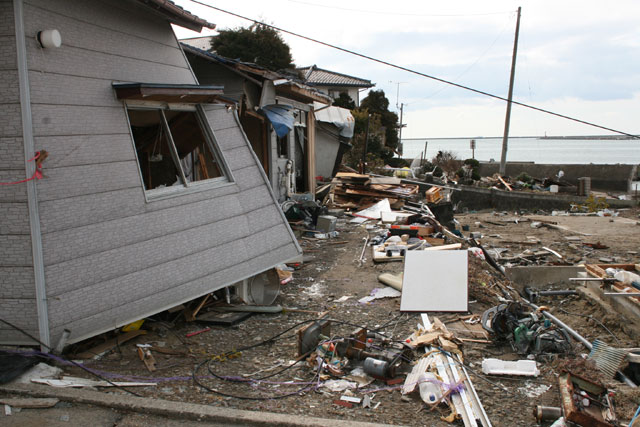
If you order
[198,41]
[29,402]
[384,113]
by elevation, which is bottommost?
[29,402]

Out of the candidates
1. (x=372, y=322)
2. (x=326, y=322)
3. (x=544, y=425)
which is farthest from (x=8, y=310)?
(x=544, y=425)

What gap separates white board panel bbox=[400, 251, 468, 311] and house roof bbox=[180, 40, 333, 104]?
5515mm

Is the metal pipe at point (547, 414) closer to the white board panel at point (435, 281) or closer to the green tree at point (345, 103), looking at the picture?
the white board panel at point (435, 281)

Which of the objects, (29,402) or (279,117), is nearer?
(29,402)

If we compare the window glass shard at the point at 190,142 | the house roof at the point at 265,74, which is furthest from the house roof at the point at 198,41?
the window glass shard at the point at 190,142

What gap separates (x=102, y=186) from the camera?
16.4ft

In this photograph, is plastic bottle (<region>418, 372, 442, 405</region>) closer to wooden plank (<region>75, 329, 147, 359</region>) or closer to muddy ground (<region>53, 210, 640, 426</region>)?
muddy ground (<region>53, 210, 640, 426</region>)

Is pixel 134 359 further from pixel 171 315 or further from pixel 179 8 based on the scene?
pixel 179 8

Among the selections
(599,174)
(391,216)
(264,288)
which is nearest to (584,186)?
(599,174)

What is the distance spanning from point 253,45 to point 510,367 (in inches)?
1007

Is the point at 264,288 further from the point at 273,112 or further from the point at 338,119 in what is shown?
the point at 338,119

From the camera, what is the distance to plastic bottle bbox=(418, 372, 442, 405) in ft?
14.3

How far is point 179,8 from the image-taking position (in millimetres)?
6180

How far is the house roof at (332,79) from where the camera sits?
39344 millimetres
